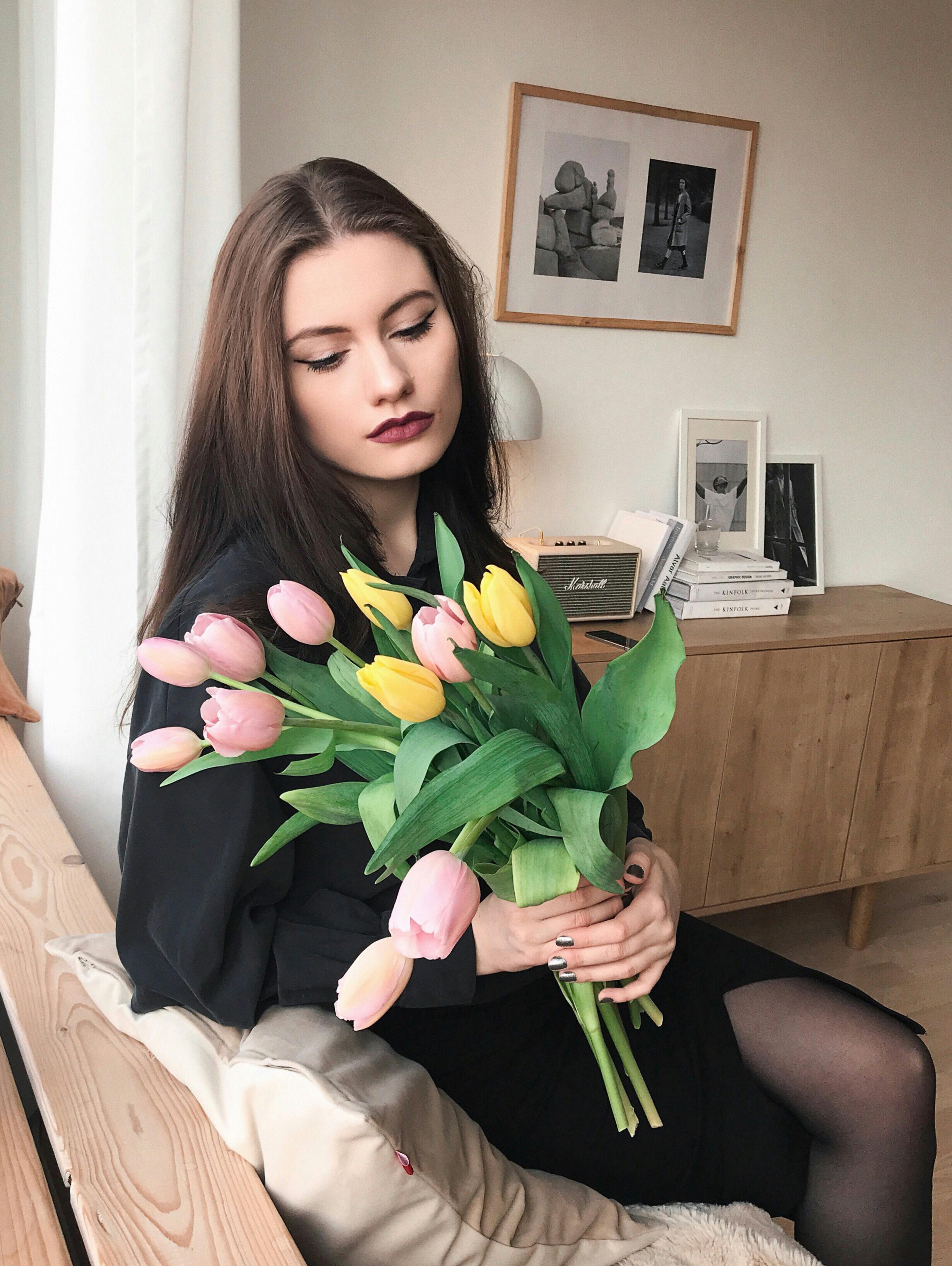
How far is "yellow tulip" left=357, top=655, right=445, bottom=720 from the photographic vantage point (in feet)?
1.85

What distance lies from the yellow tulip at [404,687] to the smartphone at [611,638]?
5.32 feet

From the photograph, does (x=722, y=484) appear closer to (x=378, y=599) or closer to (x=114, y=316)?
(x=114, y=316)

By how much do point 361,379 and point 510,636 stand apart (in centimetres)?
50

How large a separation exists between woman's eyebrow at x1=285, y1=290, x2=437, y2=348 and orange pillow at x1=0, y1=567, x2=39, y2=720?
888 millimetres

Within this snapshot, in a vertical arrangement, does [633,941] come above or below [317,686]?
below

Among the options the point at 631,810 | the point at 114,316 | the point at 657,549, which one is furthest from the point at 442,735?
the point at 657,549

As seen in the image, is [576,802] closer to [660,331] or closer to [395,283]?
[395,283]

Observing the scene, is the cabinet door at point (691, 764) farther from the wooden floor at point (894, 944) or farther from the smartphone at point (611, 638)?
the wooden floor at point (894, 944)

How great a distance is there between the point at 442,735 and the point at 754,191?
2435 millimetres

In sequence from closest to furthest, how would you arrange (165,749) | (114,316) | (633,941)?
(165,749) < (633,941) < (114,316)

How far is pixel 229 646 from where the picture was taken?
0.61 meters

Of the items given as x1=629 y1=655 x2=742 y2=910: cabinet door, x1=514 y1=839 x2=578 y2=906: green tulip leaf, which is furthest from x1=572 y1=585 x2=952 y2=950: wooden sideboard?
x1=514 y1=839 x2=578 y2=906: green tulip leaf

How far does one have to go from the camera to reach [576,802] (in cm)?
65

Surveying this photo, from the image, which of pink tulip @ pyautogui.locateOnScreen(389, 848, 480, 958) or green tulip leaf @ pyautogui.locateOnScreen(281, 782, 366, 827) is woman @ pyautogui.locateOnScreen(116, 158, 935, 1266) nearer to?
green tulip leaf @ pyautogui.locateOnScreen(281, 782, 366, 827)
